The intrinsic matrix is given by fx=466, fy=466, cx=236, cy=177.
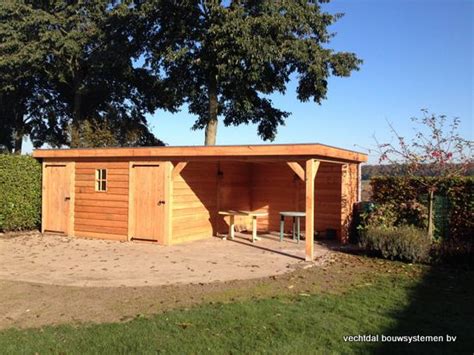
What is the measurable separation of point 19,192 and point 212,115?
10.8 metres

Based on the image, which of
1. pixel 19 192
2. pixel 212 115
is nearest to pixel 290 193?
pixel 19 192

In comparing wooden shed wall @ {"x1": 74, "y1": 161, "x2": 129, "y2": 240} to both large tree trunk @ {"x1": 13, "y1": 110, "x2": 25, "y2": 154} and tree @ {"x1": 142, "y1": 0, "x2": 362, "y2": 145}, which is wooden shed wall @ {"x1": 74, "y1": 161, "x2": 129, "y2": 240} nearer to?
tree @ {"x1": 142, "y1": 0, "x2": 362, "y2": 145}

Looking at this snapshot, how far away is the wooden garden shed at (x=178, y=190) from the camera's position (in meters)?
11.1

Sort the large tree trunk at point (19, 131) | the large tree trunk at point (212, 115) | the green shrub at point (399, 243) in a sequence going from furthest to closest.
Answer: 1. the large tree trunk at point (19, 131)
2. the large tree trunk at point (212, 115)
3. the green shrub at point (399, 243)

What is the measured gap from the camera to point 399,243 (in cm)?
917

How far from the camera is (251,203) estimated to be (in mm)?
14133

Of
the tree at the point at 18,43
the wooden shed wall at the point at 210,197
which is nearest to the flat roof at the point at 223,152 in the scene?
the wooden shed wall at the point at 210,197

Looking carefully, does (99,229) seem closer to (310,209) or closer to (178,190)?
(178,190)

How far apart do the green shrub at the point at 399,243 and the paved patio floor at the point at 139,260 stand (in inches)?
39.8

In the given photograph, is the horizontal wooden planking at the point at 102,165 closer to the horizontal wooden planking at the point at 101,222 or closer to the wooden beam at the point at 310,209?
the horizontal wooden planking at the point at 101,222

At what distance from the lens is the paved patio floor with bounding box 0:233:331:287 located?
7.56 metres

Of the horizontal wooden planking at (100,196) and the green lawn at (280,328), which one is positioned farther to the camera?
the horizontal wooden planking at (100,196)

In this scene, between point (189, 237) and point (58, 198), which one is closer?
point (189, 237)

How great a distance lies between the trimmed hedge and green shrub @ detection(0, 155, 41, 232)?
911 centimetres
